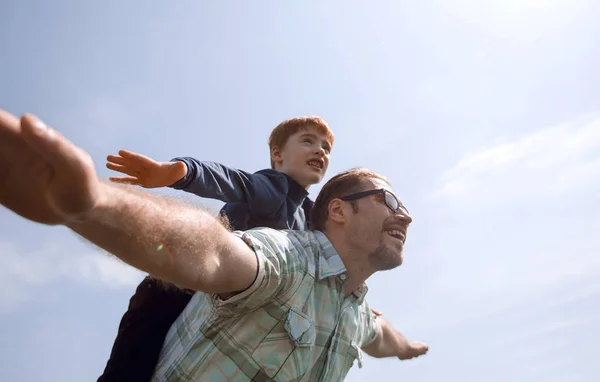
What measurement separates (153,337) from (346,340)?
141 cm

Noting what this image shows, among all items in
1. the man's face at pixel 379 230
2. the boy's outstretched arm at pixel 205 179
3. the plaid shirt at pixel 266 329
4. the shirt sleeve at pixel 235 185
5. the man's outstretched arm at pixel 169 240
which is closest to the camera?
the man's outstretched arm at pixel 169 240

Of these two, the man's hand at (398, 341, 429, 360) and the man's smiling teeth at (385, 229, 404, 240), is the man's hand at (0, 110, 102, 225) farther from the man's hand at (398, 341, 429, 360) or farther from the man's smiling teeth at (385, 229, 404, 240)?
the man's hand at (398, 341, 429, 360)

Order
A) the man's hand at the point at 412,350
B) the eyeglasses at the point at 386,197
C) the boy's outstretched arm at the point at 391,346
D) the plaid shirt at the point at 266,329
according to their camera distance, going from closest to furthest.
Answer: the plaid shirt at the point at 266,329
the eyeglasses at the point at 386,197
the boy's outstretched arm at the point at 391,346
the man's hand at the point at 412,350

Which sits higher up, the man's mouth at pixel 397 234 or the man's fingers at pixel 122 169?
the man's mouth at pixel 397 234

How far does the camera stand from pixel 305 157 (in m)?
5.36

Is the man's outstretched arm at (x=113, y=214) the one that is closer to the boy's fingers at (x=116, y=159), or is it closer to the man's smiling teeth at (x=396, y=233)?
the boy's fingers at (x=116, y=159)

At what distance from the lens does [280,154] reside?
18.8 ft

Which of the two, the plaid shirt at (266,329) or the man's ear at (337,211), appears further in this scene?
the man's ear at (337,211)

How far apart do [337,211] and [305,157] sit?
1.03 metres

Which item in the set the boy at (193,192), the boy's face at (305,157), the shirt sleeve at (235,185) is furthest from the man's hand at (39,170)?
the boy's face at (305,157)

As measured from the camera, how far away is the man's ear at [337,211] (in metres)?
4.43

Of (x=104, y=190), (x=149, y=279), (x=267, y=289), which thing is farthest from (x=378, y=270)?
(x=104, y=190)

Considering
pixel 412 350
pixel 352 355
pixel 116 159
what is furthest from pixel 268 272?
pixel 412 350

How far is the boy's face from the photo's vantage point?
5.25 meters
